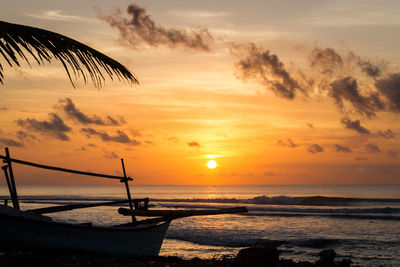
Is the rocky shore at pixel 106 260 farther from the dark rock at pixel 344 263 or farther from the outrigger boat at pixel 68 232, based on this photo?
the dark rock at pixel 344 263

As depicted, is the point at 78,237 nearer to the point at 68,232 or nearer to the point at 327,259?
the point at 68,232

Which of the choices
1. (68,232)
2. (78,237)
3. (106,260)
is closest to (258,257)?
(106,260)

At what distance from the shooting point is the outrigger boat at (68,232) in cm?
976

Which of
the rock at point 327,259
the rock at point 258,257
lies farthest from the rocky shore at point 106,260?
the rock at point 327,259

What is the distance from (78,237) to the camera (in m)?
11.1

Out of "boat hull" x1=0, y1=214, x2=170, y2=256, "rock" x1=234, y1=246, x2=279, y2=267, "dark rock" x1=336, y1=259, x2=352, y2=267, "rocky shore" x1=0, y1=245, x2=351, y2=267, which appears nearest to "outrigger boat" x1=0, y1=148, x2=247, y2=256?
"boat hull" x1=0, y1=214, x2=170, y2=256

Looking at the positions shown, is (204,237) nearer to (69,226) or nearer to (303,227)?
(303,227)

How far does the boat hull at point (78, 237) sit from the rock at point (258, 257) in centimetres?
297

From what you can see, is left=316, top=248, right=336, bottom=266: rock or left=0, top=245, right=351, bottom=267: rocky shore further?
left=316, top=248, right=336, bottom=266: rock

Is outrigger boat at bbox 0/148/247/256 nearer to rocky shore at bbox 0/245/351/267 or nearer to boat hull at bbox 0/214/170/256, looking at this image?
boat hull at bbox 0/214/170/256

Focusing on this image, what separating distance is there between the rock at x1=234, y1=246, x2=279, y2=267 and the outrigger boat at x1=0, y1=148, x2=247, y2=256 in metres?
1.45

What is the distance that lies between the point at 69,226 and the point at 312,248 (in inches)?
465

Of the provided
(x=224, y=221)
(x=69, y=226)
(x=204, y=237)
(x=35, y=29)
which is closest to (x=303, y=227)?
(x=224, y=221)

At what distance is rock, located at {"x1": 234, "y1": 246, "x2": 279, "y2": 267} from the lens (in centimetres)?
1243
